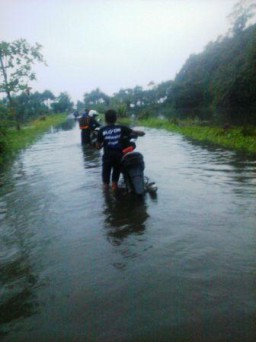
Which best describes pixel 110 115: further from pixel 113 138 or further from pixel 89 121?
pixel 89 121

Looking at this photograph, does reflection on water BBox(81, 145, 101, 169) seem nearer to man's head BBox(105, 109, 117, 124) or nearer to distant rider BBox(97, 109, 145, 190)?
distant rider BBox(97, 109, 145, 190)

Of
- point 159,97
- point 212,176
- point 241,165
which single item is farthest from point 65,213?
point 159,97

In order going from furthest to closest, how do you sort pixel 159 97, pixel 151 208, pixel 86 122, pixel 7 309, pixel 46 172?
pixel 159 97, pixel 86 122, pixel 46 172, pixel 151 208, pixel 7 309

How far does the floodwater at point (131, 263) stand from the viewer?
10.8ft

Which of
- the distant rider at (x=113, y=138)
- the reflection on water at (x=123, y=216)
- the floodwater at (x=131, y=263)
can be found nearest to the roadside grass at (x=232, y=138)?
the floodwater at (x=131, y=263)

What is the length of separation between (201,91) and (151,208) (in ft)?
272

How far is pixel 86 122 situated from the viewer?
17.3 m

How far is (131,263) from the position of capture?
4.50 m

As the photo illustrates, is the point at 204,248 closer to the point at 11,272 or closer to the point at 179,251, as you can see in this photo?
the point at 179,251

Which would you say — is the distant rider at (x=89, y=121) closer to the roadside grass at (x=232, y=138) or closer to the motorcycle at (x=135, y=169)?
the roadside grass at (x=232, y=138)

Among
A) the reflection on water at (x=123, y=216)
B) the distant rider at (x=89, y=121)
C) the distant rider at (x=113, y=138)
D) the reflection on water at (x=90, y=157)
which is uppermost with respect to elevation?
the distant rider at (x=113, y=138)

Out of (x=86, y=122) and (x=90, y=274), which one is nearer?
(x=90, y=274)

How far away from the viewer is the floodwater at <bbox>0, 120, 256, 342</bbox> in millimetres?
3289

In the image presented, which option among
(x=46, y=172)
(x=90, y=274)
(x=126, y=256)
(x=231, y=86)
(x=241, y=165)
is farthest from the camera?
(x=231, y=86)
